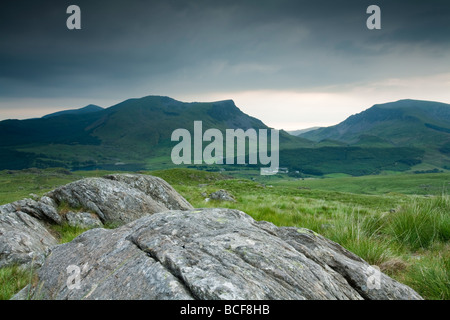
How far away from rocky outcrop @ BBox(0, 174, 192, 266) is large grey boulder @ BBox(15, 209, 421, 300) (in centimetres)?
524

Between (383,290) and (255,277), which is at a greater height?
(255,277)

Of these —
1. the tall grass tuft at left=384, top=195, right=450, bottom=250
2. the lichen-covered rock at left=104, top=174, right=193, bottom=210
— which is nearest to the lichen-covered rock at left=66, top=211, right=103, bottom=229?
the lichen-covered rock at left=104, top=174, right=193, bottom=210

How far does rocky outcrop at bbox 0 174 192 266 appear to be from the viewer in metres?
10.5

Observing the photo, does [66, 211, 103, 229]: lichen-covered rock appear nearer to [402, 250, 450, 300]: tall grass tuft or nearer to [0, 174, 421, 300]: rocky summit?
[0, 174, 421, 300]: rocky summit

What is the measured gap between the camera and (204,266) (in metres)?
4.32

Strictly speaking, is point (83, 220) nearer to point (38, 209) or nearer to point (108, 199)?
point (108, 199)

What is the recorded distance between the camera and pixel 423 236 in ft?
30.3

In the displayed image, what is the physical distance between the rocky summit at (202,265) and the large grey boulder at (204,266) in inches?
0.6

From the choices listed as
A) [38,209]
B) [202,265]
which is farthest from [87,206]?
[202,265]

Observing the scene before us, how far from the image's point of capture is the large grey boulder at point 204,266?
4043 millimetres
